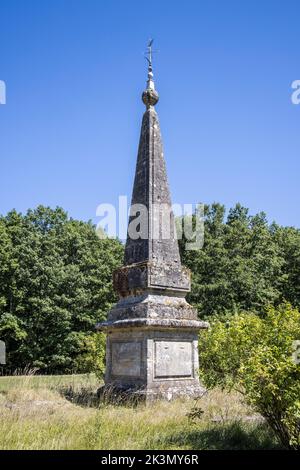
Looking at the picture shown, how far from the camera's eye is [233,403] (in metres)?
8.37

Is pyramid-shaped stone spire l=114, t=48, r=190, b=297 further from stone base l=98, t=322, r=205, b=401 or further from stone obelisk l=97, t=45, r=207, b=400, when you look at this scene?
stone base l=98, t=322, r=205, b=401

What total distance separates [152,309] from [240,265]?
20.7 metres

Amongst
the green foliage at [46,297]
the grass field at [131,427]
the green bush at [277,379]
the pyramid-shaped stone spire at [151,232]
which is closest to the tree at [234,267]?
A: the green foliage at [46,297]

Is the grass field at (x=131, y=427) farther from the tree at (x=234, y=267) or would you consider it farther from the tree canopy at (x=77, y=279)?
the tree at (x=234, y=267)

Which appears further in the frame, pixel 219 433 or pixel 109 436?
pixel 219 433

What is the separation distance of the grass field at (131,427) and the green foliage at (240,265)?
18467mm

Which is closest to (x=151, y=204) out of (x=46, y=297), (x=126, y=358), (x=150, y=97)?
(x=150, y=97)

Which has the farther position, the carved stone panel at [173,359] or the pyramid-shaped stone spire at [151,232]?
the pyramid-shaped stone spire at [151,232]

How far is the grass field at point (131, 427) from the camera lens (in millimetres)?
4992

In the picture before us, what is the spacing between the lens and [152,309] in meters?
8.74

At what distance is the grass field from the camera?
4992 mm
